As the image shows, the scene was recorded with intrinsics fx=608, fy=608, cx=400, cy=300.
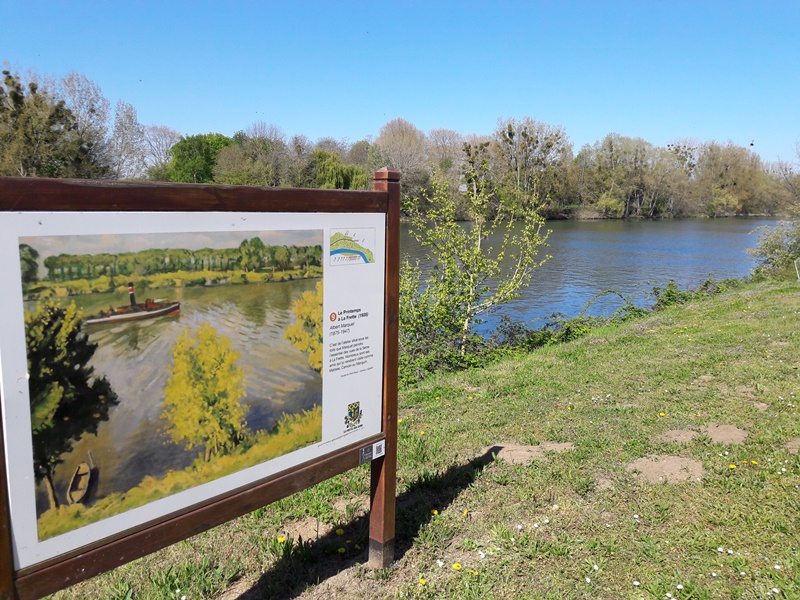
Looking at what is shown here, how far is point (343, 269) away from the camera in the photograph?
299 centimetres

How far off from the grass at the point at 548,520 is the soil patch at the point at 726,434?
0.21ft

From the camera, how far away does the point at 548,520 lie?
3758 mm

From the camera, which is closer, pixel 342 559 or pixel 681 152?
pixel 342 559

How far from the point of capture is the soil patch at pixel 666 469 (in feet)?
14.1

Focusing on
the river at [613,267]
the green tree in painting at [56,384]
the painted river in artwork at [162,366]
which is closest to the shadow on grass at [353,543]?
the painted river in artwork at [162,366]

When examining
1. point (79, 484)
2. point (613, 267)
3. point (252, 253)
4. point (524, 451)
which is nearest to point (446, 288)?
point (524, 451)

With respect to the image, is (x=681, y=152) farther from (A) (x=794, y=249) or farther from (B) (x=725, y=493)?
(B) (x=725, y=493)

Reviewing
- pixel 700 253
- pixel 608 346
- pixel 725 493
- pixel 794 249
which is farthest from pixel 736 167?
pixel 725 493

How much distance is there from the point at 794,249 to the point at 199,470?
27058 mm

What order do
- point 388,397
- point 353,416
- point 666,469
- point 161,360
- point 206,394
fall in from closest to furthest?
point 161,360 → point 206,394 → point 353,416 → point 388,397 → point 666,469

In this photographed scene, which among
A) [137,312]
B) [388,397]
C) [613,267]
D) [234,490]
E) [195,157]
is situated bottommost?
[613,267]

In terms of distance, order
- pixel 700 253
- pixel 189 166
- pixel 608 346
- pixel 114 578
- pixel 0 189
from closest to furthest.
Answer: pixel 0 189, pixel 114 578, pixel 608 346, pixel 700 253, pixel 189 166

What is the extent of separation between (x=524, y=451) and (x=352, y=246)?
9.27 feet

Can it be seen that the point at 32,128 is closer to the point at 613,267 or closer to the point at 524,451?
the point at 613,267
